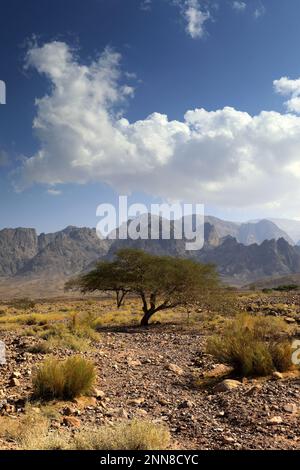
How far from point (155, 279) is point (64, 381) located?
17.3 meters

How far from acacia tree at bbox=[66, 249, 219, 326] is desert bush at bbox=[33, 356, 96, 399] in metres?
16.4

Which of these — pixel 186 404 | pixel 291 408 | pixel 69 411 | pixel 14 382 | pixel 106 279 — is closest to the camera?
pixel 291 408

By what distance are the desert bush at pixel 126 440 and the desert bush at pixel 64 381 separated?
3.19m

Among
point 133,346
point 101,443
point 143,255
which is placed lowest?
point 133,346

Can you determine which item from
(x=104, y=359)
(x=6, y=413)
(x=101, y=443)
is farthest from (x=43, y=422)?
(x=104, y=359)

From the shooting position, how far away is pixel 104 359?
14.3m

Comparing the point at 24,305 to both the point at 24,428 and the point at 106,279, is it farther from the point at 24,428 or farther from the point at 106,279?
the point at 24,428

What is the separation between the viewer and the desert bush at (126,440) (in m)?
6.04

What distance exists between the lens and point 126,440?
6.05 meters

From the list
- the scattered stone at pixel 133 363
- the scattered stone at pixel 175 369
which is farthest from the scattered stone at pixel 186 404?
the scattered stone at pixel 133 363

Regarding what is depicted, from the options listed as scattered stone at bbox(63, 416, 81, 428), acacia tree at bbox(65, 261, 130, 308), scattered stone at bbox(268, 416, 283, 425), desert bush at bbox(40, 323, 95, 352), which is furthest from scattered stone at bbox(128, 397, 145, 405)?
acacia tree at bbox(65, 261, 130, 308)

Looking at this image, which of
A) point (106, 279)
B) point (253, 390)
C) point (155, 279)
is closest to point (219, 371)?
point (253, 390)

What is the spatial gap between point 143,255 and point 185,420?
21326 mm
